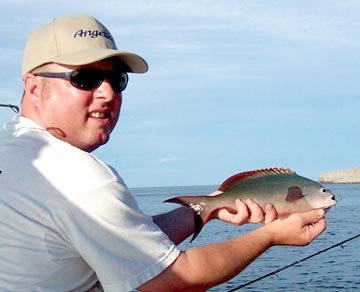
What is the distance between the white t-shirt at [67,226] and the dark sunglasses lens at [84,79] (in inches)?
14.4

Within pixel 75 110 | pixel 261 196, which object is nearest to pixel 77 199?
pixel 75 110

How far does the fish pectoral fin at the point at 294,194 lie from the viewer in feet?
13.8

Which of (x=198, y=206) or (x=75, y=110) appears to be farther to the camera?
(x=198, y=206)

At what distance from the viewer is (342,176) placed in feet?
593

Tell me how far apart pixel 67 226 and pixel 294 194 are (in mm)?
1700

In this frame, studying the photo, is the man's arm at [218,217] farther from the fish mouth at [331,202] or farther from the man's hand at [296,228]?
the fish mouth at [331,202]

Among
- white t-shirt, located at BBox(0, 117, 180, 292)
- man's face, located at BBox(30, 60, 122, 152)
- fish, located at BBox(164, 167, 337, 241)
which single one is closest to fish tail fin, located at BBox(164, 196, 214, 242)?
fish, located at BBox(164, 167, 337, 241)

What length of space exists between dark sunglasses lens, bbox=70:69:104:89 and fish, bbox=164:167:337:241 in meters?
0.90

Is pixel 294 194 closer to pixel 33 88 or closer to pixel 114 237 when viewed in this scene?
pixel 114 237

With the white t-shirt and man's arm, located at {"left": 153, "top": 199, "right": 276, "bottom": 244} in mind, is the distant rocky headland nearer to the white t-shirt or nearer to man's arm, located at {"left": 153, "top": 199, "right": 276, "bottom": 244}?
man's arm, located at {"left": 153, "top": 199, "right": 276, "bottom": 244}

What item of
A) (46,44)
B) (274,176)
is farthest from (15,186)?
(274,176)

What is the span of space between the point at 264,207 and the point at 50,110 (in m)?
1.37

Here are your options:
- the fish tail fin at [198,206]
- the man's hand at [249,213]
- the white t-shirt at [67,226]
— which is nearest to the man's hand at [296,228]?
the man's hand at [249,213]

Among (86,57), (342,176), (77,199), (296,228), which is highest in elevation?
(86,57)
